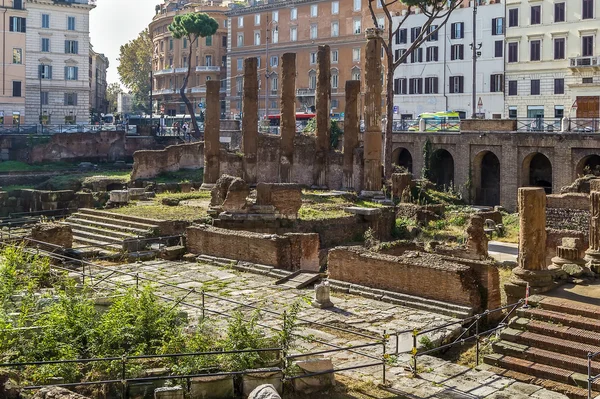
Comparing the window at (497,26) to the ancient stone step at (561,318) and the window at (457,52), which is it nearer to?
the window at (457,52)

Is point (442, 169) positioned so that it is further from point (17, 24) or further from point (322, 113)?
point (17, 24)

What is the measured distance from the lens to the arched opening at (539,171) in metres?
38.3

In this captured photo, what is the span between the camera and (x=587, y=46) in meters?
44.5

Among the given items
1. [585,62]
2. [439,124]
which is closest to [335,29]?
[439,124]

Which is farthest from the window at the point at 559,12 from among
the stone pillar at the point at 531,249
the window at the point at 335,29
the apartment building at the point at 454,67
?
the stone pillar at the point at 531,249

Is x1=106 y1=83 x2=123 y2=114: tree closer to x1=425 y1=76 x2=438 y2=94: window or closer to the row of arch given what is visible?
x1=425 y1=76 x2=438 y2=94: window

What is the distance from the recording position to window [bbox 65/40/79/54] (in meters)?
58.2

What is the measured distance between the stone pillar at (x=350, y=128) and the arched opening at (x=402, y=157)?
11.0 metres

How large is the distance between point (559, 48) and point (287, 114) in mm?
20089

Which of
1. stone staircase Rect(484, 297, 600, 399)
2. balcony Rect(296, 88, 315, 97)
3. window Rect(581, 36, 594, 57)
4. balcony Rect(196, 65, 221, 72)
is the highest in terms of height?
balcony Rect(196, 65, 221, 72)

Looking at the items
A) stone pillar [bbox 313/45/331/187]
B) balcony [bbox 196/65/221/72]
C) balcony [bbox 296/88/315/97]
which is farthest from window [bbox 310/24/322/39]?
stone pillar [bbox 313/45/331/187]

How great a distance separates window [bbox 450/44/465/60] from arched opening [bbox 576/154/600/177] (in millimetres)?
18613

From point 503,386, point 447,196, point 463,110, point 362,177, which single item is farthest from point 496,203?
point 503,386

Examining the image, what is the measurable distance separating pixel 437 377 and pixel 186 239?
11.7 m
